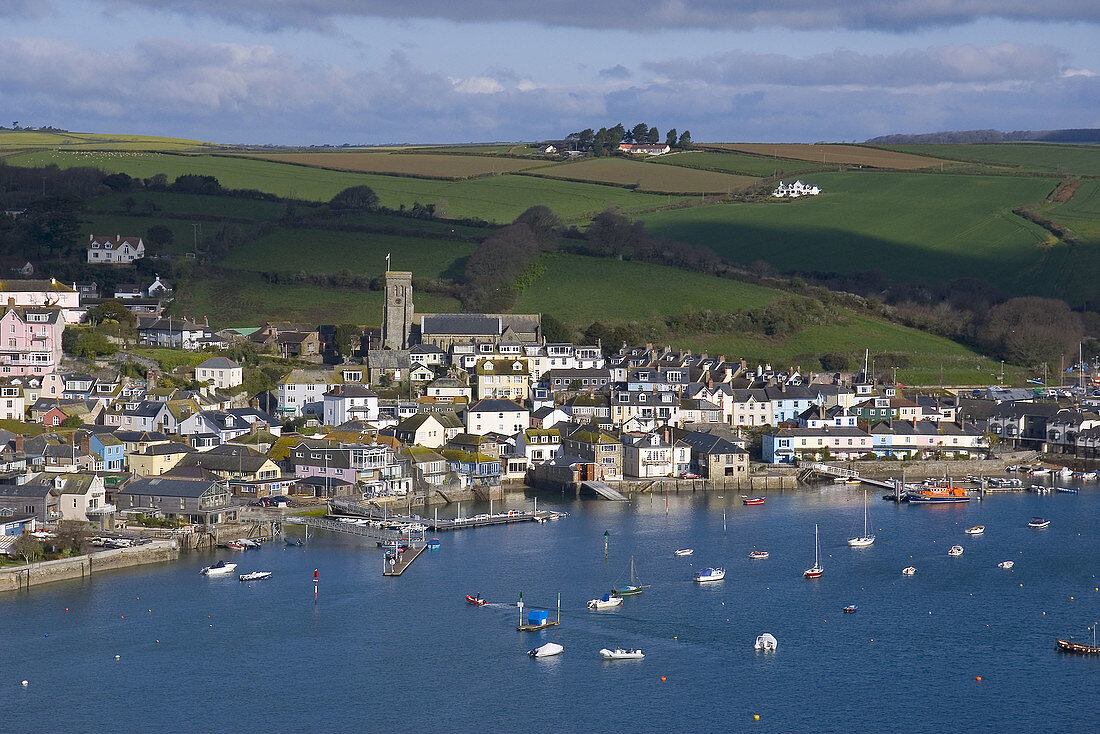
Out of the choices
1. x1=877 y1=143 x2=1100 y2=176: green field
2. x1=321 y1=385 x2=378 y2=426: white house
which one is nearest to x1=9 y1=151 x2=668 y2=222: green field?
x1=877 y1=143 x2=1100 y2=176: green field

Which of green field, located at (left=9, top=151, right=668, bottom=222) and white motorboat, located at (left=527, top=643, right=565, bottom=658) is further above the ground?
green field, located at (left=9, top=151, right=668, bottom=222)

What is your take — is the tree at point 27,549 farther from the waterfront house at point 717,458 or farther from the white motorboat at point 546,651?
the waterfront house at point 717,458

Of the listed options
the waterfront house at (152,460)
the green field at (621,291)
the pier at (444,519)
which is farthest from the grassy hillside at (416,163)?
the pier at (444,519)

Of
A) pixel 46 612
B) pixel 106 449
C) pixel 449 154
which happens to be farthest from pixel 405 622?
pixel 449 154

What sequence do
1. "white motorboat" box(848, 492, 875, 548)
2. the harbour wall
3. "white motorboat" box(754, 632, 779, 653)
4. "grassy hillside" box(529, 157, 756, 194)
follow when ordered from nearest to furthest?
1. "white motorboat" box(754, 632, 779, 653)
2. the harbour wall
3. "white motorboat" box(848, 492, 875, 548)
4. "grassy hillside" box(529, 157, 756, 194)

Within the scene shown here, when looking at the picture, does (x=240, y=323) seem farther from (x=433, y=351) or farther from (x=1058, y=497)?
(x=1058, y=497)

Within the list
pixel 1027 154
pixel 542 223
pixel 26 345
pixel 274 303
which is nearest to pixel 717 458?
pixel 26 345

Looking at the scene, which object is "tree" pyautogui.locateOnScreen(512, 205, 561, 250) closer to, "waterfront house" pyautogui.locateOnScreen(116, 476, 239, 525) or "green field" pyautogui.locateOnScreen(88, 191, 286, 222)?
"green field" pyautogui.locateOnScreen(88, 191, 286, 222)
